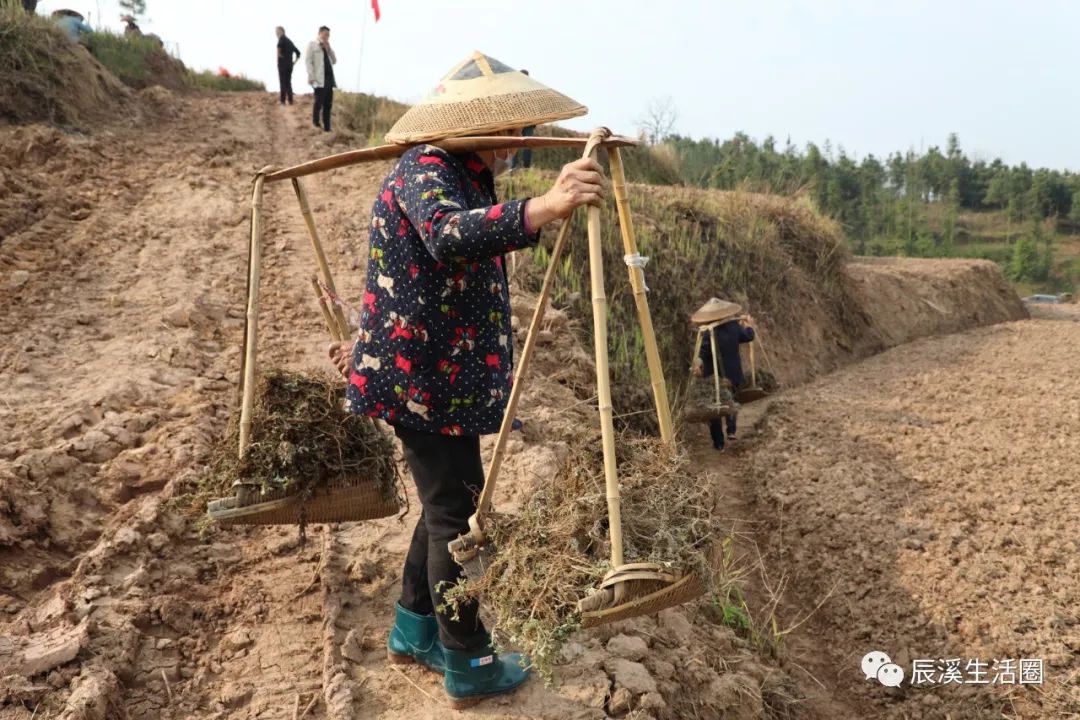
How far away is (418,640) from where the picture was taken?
7.77 feet

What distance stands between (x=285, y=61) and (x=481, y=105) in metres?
10.8

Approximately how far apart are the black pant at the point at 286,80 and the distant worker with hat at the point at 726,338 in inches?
308

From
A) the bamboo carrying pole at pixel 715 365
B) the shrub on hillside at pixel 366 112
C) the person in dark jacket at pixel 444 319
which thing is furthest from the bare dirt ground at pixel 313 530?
the shrub on hillside at pixel 366 112

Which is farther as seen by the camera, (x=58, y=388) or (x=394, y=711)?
(x=58, y=388)

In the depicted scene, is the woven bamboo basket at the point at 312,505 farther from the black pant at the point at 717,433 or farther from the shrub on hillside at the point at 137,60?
the shrub on hillside at the point at 137,60

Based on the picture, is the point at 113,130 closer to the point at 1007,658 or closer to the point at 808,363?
the point at 808,363

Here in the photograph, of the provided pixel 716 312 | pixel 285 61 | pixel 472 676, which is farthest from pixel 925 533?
pixel 285 61

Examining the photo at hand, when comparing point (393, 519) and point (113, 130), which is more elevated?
point (113, 130)

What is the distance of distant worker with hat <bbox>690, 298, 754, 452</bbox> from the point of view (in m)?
6.48

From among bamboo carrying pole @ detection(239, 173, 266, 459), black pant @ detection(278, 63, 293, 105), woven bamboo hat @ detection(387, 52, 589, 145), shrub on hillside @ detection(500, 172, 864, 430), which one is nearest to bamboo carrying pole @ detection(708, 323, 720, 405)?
shrub on hillside @ detection(500, 172, 864, 430)

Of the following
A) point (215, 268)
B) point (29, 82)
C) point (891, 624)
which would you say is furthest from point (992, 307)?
point (29, 82)

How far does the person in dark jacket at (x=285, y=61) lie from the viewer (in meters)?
11.3

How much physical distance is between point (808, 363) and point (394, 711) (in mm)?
8277

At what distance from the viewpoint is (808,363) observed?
967 cm
